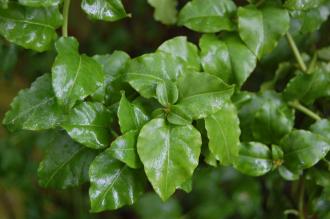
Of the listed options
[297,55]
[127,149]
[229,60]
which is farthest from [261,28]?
[127,149]

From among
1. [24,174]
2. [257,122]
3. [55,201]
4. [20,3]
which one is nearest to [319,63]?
[257,122]

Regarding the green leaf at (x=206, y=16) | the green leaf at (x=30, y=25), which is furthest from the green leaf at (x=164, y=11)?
the green leaf at (x=30, y=25)

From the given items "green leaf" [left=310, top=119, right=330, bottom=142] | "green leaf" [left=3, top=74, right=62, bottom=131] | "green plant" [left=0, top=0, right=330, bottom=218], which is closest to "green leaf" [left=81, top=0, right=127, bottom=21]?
"green plant" [left=0, top=0, right=330, bottom=218]

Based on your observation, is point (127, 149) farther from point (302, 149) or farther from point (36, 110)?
point (302, 149)

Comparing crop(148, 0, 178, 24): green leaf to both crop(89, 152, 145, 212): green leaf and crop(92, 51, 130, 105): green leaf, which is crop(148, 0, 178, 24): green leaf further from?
crop(89, 152, 145, 212): green leaf

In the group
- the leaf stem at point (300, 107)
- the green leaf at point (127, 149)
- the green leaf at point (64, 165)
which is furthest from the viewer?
the leaf stem at point (300, 107)

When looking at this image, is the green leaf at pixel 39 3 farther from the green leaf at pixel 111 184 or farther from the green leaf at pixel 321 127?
the green leaf at pixel 321 127

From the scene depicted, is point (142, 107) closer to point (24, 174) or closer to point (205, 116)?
point (205, 116)
